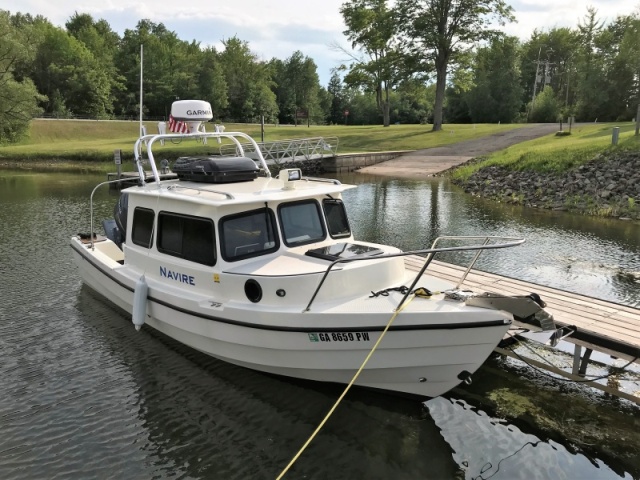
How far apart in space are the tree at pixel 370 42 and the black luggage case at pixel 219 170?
4457 centimetres

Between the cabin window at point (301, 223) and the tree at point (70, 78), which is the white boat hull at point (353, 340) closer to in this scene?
the cabin window at point (301, 223)

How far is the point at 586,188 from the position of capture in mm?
22219

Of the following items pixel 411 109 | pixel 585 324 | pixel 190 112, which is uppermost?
pixel 411 109

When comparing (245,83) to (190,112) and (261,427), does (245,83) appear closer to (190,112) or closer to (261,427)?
(190,112)

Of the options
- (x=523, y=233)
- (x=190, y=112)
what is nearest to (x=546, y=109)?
(x=523, y=233)

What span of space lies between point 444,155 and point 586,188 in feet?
→ 59.4

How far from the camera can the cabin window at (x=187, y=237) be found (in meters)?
7.70

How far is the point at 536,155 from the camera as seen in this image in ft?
90.7

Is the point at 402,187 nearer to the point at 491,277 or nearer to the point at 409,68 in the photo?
the point at 491,277

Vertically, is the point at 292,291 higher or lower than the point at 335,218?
lower

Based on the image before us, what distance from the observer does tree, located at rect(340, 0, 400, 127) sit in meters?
50.5

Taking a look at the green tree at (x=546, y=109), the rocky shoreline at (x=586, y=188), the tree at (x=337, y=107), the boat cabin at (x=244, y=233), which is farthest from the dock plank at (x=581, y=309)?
the tree at (x=337, y=107)

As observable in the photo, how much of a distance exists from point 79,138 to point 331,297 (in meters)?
59.6

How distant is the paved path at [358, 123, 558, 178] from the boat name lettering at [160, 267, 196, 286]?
2776 cm
